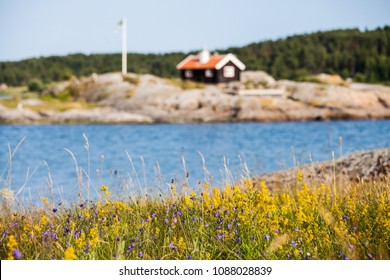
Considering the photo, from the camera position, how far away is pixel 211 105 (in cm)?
4928

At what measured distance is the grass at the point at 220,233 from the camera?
→ 464cm

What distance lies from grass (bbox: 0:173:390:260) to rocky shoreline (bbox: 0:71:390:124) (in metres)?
41.8

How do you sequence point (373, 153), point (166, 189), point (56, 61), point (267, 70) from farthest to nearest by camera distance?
1. point (267, 70)
2. point (56, 61)
3. point (373, 153)
4. point (166, 189)

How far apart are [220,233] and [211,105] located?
4450 centimetres

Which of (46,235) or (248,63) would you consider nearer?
(46,235)

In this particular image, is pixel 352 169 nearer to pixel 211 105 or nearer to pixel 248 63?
pixel 211 105

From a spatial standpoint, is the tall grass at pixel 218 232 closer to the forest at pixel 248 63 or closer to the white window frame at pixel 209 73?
the forest at pixel 248 63

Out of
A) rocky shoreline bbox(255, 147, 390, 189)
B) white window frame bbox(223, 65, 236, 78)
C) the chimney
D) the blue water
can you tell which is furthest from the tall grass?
the chimney

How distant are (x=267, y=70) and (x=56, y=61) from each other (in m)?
25.2

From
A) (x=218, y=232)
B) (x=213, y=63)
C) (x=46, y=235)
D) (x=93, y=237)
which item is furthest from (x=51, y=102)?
(x=93, y=237)

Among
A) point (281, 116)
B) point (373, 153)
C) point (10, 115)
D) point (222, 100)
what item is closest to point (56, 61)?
point (10, 115)
